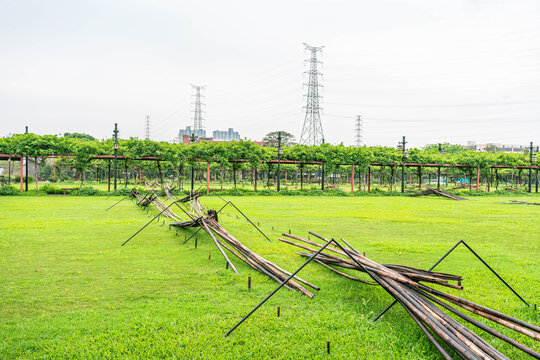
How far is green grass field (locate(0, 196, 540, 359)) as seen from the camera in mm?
3203

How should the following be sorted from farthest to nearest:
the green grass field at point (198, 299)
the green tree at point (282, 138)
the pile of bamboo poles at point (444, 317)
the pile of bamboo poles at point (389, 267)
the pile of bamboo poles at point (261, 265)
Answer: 1. the green tree at point (282, 138)
2. the pile of bamboo poles at point (261, 265)
3. the pile of bamboo poles at point (389, 267)
4. the green grass field at point (198, 299)
5. the pile of bamboo poles at point (444, 317)

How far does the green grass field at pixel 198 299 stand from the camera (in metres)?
3.20

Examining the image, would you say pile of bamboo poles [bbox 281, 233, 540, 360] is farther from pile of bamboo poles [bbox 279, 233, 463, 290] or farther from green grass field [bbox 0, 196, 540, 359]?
green grass field [bbox 0, 196, 540, 359]

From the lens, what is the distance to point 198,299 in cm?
429

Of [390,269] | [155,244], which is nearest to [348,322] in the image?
[390,269]

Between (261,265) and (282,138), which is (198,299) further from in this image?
(282,138)

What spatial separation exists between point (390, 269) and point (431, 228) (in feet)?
23.1

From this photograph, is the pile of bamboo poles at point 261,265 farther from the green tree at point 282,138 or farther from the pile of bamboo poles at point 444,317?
the green tree at point 282,138

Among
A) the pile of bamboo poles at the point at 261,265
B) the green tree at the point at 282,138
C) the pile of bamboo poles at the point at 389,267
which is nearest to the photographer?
the pile of bamboo poles at the point at 389,267

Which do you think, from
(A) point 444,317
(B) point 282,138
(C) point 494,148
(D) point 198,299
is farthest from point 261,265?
(C) point 494,148

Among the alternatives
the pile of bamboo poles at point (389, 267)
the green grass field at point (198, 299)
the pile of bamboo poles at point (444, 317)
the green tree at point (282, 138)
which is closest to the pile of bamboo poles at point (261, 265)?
the green grass field at point (198, 299)

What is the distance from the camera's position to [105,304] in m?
4.11

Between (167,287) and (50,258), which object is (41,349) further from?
(50,258)

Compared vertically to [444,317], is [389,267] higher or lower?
higher
